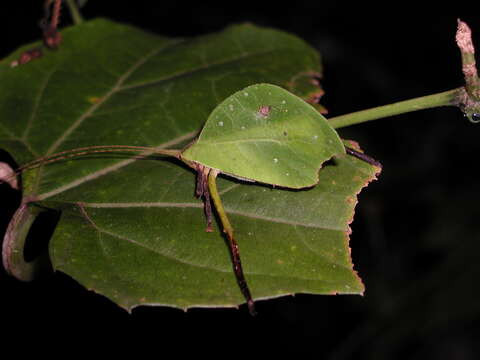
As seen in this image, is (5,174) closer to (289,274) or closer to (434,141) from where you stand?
(289,274)

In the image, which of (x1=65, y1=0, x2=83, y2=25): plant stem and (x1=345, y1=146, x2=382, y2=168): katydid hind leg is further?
(x1=65, y1=0, x2=83, y2=25): plant stem

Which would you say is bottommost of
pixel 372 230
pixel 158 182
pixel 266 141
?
pixel 372 230

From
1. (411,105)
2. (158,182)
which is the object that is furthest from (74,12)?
(411,105)

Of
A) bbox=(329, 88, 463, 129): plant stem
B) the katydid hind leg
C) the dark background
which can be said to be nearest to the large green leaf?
the katydid hind leg

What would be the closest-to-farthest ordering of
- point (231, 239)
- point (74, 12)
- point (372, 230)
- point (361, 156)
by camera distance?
1. point (231, 239)
2. point (361, 156)
3. point (74, 12)
4. point (372, 230)

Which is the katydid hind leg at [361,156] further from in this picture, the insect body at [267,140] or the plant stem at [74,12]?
the plant stem at [74,12]

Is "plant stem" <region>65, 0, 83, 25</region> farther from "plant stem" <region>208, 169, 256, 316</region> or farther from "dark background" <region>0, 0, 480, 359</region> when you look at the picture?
"plant stem" <region>208, 169, 256, 316</region>

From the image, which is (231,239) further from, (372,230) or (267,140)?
(372,230)
